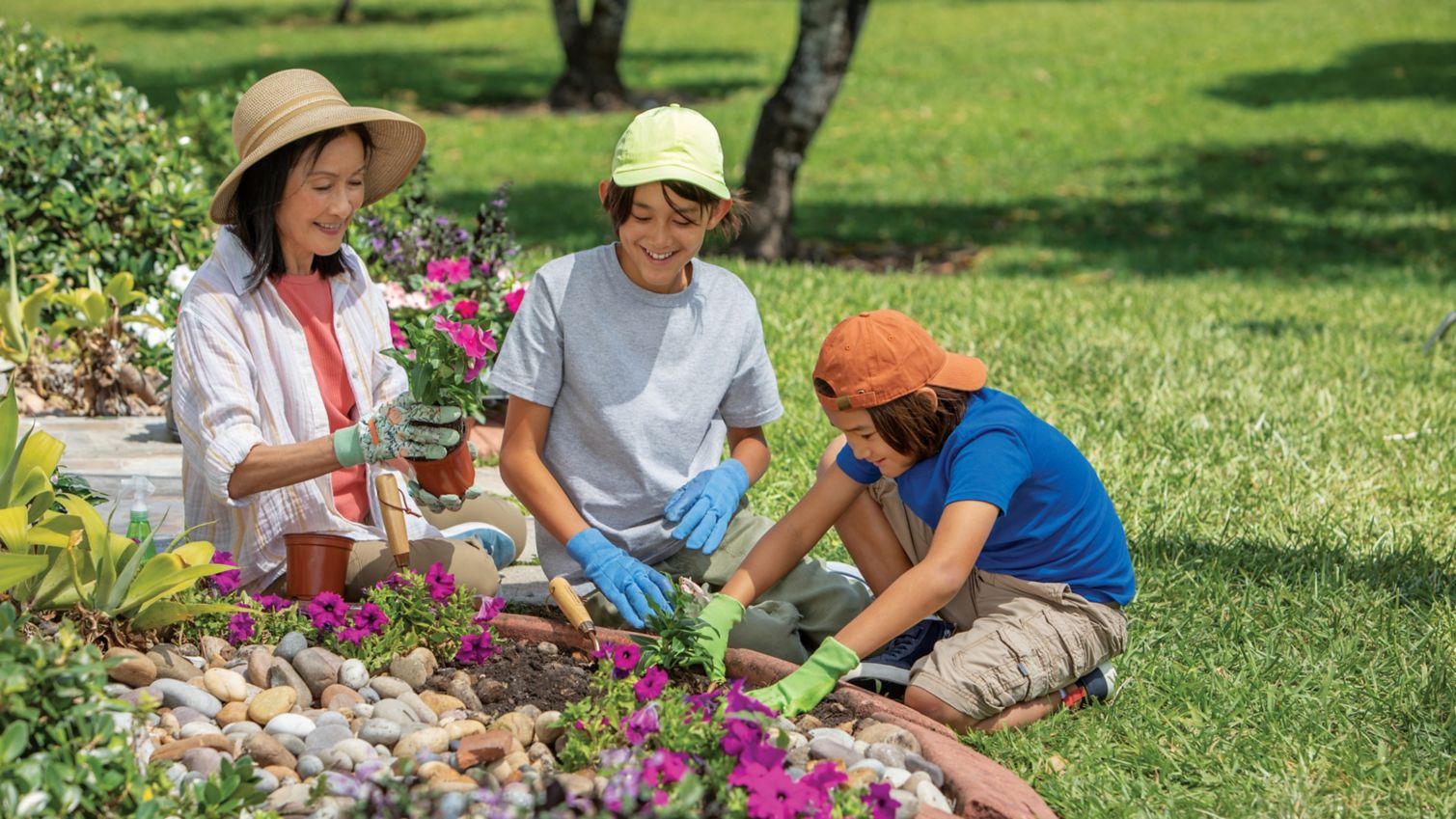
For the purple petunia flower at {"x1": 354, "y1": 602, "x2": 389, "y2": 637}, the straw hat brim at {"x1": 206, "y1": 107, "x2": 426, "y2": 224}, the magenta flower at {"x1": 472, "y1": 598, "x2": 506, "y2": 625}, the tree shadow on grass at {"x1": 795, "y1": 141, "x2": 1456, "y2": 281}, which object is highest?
the straw hat brim at {"x1": 206, "y1": 107, "x2": 426, "y2": 224}

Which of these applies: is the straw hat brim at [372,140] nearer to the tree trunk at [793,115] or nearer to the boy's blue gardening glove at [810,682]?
the boy's blue gardening glove at [810,682]

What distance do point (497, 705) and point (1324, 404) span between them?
154 inches

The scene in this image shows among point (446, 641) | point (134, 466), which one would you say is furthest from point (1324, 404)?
point (134, 466)

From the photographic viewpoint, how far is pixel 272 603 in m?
3.17

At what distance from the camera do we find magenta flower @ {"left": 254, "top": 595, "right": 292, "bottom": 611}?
3.14 m

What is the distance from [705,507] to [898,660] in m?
0.58

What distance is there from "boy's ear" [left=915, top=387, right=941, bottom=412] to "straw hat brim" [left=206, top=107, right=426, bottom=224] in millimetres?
1300

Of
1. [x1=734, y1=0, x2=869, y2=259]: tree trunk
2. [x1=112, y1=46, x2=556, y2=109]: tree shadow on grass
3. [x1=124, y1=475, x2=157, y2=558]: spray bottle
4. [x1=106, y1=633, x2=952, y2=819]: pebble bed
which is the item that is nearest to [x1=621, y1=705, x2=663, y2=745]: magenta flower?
[x1=106, y1=633, x2=952, y2=819]: pebble bed

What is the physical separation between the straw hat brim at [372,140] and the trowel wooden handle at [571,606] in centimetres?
108

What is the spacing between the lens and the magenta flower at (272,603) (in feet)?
10.3

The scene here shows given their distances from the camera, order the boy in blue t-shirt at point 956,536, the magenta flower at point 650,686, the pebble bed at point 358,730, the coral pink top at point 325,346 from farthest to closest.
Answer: the coral pink top at point 325,346 → the boy in blue t-shirt at point 956,536 → the magenta flower at point 650,686 → the pebble bed at point 358,730

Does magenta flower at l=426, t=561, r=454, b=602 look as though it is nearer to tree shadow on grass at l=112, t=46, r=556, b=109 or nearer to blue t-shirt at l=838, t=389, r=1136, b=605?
blue t-shirt at l=838, t=389, r=1136, b=605

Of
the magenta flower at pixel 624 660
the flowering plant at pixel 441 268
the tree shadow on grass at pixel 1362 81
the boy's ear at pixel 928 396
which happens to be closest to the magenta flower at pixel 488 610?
the magenta flower at pixel 624 660

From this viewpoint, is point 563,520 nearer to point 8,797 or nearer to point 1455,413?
point 8,797
